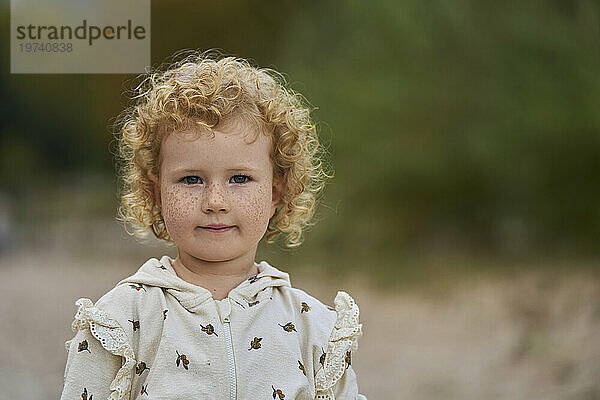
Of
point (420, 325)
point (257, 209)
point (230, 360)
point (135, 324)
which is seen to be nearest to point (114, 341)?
point (135, 324)

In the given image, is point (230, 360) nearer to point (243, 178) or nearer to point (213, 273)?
point (213, 273)

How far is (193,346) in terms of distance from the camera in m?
1.12

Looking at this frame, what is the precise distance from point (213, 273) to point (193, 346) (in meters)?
0.11

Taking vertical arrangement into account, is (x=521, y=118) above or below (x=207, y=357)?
above

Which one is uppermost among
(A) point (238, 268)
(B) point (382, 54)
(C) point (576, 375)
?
(B) point (382, 54)

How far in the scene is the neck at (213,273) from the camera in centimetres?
117

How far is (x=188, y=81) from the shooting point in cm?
120

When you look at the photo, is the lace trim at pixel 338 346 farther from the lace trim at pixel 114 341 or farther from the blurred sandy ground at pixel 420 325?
the blurred sandy ground at pixel 420 325

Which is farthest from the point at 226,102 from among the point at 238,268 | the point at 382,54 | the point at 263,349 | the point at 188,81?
the point at 382,54

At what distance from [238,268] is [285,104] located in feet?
0.82

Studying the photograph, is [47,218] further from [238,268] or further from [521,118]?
[238,268]

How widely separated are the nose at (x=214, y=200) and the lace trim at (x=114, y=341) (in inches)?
7.5

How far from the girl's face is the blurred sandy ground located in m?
1.47

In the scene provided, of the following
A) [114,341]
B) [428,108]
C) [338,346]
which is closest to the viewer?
[114,341]
